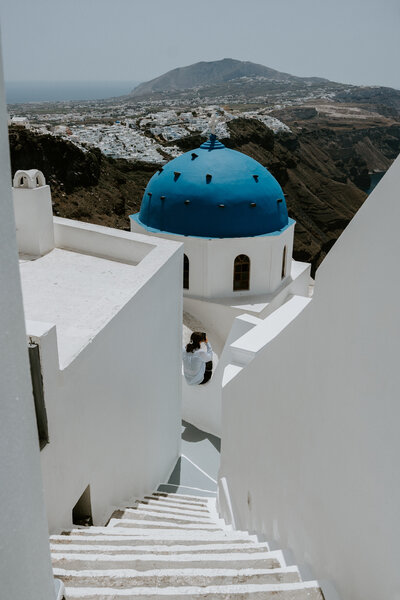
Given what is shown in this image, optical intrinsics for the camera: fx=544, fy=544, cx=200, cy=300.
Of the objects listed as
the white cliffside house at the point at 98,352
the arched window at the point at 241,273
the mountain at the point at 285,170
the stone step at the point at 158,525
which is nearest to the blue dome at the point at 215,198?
the arched window at the point at 241,273

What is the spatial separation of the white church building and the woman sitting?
0.77m

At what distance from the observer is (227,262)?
39.7 ft

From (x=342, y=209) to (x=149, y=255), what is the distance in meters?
49.9

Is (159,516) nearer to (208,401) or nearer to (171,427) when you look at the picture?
(171,427)

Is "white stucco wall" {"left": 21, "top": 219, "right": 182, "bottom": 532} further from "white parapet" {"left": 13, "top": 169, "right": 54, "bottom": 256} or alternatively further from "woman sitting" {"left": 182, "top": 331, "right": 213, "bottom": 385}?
"woman sitting" {"left": 182, "top": 331, "right": 213, "bottom": 385}

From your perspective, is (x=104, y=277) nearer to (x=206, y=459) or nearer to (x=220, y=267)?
(x=206, y=459)

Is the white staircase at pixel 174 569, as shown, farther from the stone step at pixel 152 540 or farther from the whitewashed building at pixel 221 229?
the whitewashed building at pixel 221 229

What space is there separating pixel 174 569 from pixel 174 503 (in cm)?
361

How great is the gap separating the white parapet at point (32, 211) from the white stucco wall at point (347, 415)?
4.40 metres

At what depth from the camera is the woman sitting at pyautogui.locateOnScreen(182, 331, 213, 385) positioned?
954 centimetres

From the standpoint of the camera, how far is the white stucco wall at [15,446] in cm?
156

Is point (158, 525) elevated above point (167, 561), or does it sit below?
below

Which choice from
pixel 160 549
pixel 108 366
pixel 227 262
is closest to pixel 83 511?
pixel 108 366

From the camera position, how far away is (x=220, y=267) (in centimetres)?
1211
